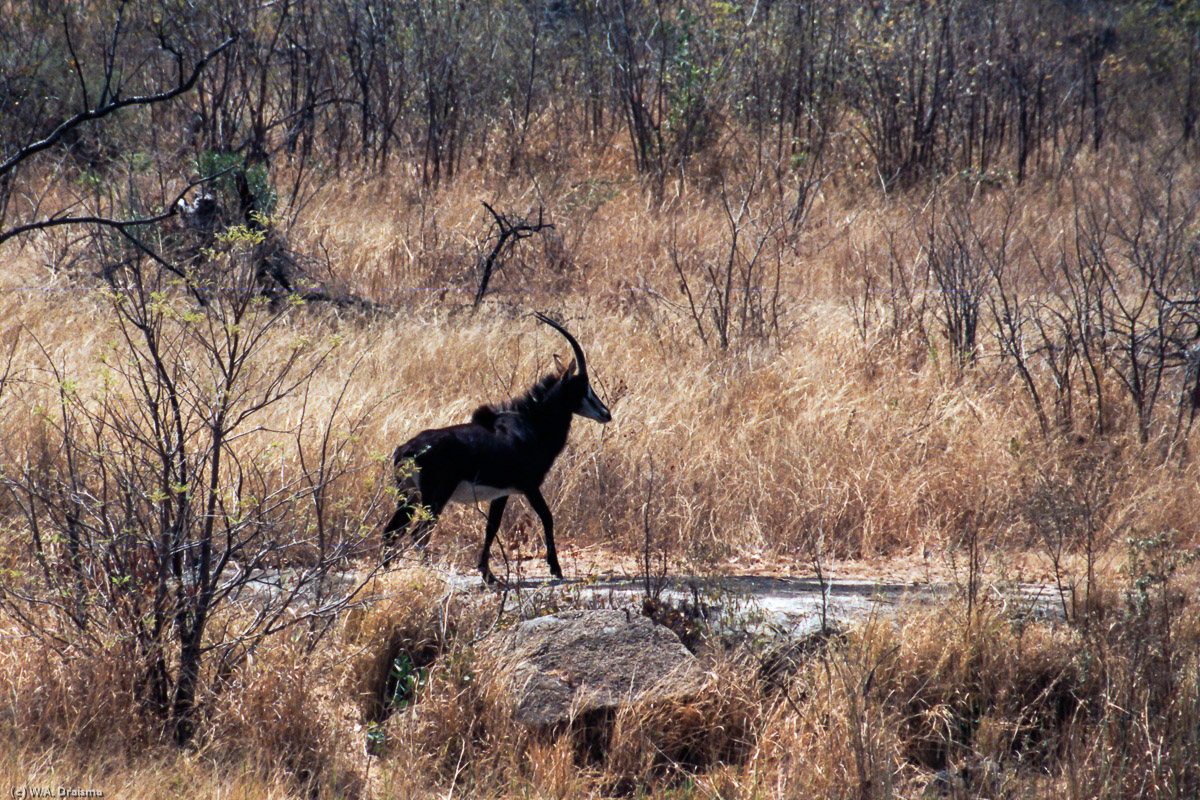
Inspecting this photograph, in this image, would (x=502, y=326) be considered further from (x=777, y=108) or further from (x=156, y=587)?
(x=777, y=108)

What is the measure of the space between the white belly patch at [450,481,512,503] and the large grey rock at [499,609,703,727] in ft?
3.82

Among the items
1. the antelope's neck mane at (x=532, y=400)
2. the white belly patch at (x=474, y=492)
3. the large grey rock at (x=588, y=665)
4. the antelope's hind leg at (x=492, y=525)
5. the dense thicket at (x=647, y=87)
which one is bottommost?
the large grey rock at (x=588, y=665)

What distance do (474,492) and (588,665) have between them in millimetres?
1520

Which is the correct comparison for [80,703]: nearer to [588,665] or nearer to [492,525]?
[588,665]

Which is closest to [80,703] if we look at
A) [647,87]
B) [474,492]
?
[474,492]

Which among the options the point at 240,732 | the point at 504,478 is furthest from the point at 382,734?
the point at 504,478

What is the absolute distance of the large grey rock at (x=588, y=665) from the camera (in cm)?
462

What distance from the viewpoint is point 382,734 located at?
14.9 feet

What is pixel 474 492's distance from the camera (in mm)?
5922

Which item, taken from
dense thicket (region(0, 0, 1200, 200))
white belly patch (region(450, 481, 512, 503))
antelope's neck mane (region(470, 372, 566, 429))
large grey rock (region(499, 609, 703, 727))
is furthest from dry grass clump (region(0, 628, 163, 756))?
dense thicket (region(0, 0, 1200, 200))

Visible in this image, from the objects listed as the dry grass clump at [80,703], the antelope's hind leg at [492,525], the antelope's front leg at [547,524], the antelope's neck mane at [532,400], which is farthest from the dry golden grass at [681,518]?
the antelope's neck mane at [532,400]

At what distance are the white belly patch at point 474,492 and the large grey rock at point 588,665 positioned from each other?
116 cm

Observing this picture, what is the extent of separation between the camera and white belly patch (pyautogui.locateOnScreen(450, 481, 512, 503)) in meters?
5.88

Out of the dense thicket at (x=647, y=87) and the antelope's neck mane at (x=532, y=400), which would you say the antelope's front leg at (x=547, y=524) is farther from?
the dense thicket at (x=647, y=87)
